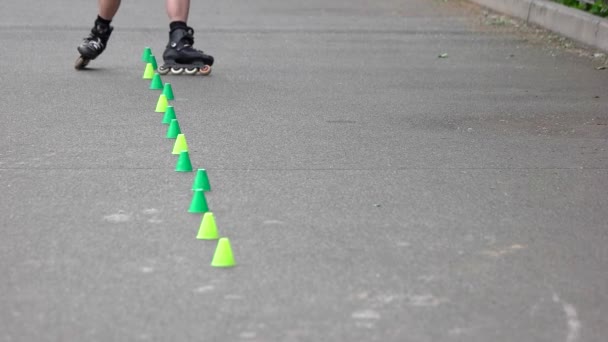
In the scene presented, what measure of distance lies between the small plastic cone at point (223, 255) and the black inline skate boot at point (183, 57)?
18.3 ft

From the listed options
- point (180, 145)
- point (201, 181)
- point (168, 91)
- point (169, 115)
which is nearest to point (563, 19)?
point (168, 91)

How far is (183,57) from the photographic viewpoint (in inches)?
430

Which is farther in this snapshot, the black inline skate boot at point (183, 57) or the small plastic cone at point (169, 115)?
the black inline skate boot at point (183, 57)

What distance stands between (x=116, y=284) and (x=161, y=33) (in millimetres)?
9762

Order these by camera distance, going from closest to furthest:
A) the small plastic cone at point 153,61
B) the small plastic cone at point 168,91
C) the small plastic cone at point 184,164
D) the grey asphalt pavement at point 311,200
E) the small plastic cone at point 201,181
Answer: the grey asphalt pavement at point 311,200 → the small plastic cone at point 201,181 → the small plastic cone at point 184,164 → the small plastic cone at point 168,91 → the small plastic cone at point 153,61

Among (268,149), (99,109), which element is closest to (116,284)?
(268,149)

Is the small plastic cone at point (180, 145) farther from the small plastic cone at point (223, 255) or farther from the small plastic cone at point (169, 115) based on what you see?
the small plastic cone at point (223, 255)

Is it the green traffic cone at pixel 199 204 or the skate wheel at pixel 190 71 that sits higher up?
the green traffic cone at pixel 199 204

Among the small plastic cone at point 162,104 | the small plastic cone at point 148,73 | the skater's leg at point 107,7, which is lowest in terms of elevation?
the small plastic cone at point 148,73

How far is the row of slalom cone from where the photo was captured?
17.4 ft

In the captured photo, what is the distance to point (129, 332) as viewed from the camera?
448 cm

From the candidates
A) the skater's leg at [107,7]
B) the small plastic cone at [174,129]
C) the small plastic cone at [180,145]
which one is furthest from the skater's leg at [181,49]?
the small plastic cone at [180,145]

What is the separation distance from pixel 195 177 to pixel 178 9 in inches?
165

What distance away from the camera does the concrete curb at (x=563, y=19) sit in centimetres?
1338
